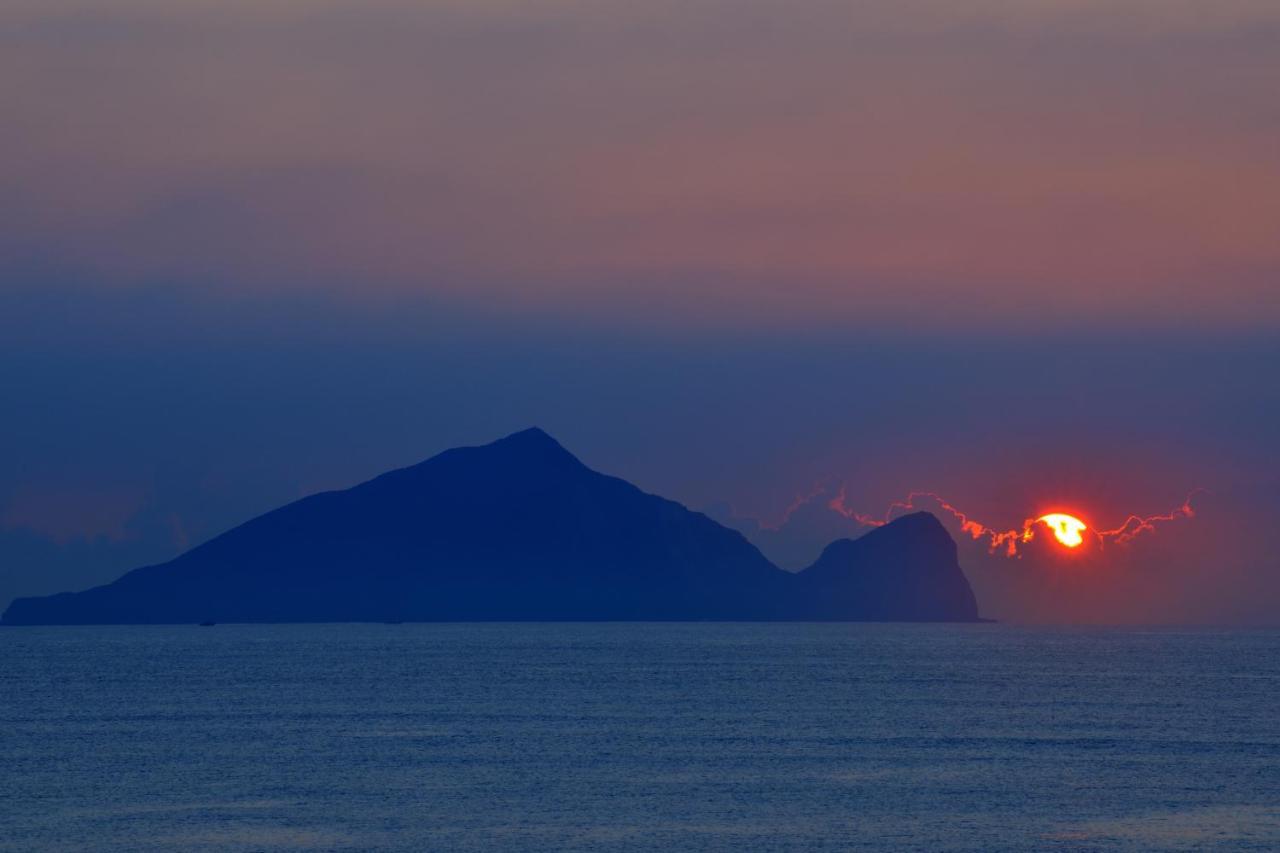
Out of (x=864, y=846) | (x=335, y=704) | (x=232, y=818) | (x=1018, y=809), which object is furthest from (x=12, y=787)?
(x=335, y=704)

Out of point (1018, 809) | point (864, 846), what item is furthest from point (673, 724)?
point (864, 846)

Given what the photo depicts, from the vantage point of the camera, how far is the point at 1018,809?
88.2 meters

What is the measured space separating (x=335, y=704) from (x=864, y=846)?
94.0 m

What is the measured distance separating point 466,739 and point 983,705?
193 ft

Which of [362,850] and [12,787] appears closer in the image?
[362,850]

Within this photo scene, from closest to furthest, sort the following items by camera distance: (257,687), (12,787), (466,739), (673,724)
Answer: (12,787) < (466,739) < (673,724) < (257,687)

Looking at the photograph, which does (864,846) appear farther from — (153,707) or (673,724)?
(153,707)

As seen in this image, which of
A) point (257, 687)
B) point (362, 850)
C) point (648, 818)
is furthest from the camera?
point (257, 687)

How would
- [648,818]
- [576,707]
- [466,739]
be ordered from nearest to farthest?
[648,818], [466,739], [576,707]

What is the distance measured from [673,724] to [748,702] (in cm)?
2945

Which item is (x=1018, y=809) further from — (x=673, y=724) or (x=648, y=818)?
(x=673, y=724)

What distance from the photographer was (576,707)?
156 meters

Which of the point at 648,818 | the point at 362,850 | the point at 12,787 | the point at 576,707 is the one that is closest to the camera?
the point at 362,850

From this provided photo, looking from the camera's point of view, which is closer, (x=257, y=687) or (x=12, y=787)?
(x=12, y=787)
